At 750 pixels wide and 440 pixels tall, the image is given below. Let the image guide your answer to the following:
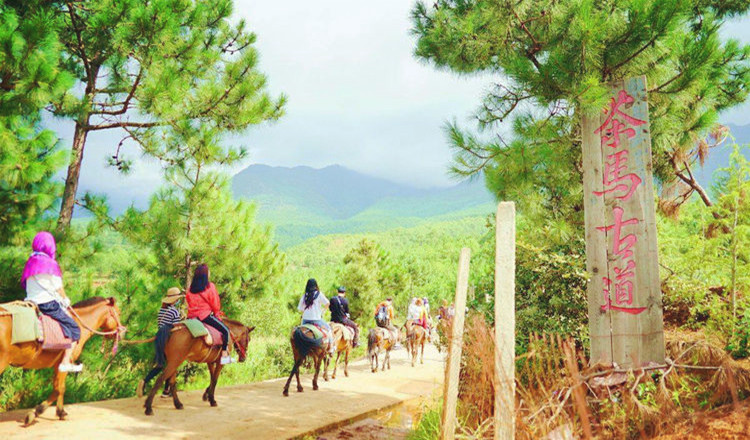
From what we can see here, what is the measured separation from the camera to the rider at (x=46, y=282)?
4.80m

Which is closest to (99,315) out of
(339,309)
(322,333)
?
(322,333)

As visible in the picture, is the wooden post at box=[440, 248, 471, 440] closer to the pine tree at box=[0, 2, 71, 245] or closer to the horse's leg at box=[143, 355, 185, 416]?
the horse's leg at box=[143, 355, 185, 416]

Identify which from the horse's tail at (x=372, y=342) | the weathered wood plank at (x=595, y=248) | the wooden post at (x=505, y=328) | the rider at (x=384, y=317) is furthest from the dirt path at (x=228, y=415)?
the rider at (x=384, y=317)

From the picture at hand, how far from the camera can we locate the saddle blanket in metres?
5.95

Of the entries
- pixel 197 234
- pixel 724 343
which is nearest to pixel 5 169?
pixel 197 234

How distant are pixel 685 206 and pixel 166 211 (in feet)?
27.3

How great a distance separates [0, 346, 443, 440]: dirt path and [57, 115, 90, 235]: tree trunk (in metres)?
2.41

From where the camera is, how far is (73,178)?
21.4 feet

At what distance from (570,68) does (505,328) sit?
2760mm

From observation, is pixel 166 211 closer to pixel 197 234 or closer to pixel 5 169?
pixel 197 234

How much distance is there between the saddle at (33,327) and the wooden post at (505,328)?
4724 mm

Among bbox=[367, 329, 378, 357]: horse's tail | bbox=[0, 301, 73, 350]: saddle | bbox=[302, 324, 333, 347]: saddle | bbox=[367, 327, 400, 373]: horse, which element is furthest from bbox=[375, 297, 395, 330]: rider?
bbox=[0, 301, 73, 350]: saddle

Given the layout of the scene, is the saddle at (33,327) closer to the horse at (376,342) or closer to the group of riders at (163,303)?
the group of riders at (163,303)

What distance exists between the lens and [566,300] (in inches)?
198
